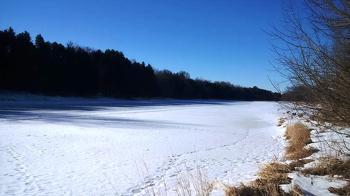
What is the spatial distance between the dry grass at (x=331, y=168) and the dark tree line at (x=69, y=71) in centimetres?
3220

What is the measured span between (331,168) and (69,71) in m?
61.0

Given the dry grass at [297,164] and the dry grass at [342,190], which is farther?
the dry grass at [297,164]

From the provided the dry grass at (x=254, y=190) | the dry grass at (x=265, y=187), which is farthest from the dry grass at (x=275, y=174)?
the dry grass at (x=254, y=190)

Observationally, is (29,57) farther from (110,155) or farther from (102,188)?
(102,188)

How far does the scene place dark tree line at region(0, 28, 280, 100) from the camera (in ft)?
177

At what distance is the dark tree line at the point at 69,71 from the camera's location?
53.9m

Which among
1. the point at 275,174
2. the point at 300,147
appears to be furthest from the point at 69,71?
the point at 275,174

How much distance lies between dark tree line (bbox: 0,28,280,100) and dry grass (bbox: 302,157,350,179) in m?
32.2

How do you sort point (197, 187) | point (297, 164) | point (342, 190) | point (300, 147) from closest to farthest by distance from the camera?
point (342, 190), point (197, 187), point (297, 164), point (300, 147)

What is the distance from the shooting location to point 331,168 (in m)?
8.64

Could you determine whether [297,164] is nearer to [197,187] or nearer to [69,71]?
[197,187]

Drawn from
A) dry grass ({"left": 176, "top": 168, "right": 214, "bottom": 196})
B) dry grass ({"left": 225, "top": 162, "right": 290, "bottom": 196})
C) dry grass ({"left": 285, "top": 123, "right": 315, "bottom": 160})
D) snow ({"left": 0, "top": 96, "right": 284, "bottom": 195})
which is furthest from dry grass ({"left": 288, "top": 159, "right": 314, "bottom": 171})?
dry grass ({"left": 176, "top": 168, "right": 214, "bottom": 196})

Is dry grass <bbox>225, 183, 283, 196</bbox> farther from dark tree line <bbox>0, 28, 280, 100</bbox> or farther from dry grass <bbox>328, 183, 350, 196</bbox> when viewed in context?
dark tree line <bbox>0, 28, 280, 100</bbox>

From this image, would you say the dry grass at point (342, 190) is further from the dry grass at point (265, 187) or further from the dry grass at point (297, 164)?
the dry grass at point (297, 164)
